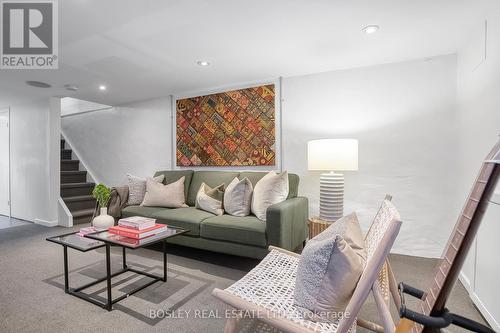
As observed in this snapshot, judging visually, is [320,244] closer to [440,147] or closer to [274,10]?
[274,10]

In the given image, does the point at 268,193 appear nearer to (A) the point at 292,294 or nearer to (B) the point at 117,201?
(A) the point at 292,294

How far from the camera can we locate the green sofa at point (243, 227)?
7.34 feet

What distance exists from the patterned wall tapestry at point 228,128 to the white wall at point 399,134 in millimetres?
502

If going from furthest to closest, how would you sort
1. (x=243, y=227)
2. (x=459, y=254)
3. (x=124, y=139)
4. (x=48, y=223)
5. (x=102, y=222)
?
(x=124, y=139) → (x=48, y=223) → (x=243, y=227) → (x=102, y=222) → (x=459, y=254)

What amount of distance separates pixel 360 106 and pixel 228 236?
204 centimetres

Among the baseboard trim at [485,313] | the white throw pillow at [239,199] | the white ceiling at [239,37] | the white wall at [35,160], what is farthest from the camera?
the white wall at [35,160]

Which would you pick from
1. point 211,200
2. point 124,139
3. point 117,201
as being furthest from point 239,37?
point 124,139

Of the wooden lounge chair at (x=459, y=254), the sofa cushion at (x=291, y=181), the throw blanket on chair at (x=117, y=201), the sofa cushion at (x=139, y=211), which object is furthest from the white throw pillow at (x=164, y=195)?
the wooden lounge chair at (x=459, y=254)

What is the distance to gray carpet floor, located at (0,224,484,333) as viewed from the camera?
1.64 m

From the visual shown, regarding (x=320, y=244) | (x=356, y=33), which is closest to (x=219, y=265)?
(x=320, y=244)

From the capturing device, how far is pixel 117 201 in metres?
3.21

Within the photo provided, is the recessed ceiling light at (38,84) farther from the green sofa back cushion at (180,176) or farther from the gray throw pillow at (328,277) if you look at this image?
the gray throw pillow at (328,277)

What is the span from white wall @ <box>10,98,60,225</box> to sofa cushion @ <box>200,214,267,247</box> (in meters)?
3.14

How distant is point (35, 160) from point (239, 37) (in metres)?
4.20
